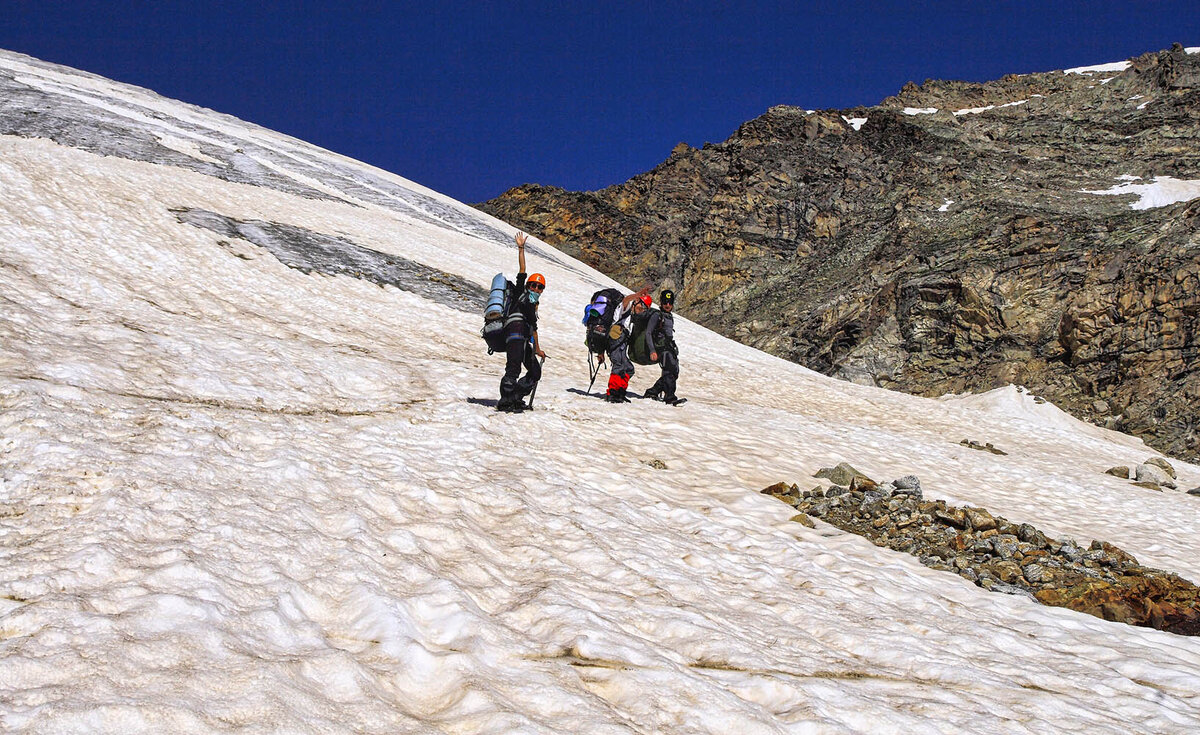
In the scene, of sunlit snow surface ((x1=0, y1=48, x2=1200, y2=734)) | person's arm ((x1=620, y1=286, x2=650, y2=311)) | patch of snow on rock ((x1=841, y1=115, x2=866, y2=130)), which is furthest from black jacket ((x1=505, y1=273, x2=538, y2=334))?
patch of snow on rock ((x1=841, y1=115, x2=866, y2=130))

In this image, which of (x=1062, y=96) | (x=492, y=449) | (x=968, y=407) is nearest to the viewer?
(x=492, y=449)

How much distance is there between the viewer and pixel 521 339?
11.1 meters

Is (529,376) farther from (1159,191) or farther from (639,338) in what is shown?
(1159,191)

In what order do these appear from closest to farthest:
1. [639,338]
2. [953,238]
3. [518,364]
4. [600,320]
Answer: [518,364] < [600,320] < [639,338] < [953,238]

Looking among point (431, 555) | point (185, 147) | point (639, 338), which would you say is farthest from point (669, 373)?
point (185, 147)

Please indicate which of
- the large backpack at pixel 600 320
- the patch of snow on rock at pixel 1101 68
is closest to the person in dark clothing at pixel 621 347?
the large backpack at pixel 600 320

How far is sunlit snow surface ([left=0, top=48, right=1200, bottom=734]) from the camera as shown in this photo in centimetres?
383

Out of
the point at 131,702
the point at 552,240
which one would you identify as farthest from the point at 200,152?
the point at 552,240

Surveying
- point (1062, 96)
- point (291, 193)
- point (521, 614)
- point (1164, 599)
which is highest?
point (1062, 96)

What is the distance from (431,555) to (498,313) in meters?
5.51

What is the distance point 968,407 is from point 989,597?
61.7ft

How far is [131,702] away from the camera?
126 inches

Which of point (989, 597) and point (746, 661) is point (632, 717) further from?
point (989, 597)

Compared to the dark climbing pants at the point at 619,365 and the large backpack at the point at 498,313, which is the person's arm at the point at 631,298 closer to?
the dark climbing pants at the point at 619,365
